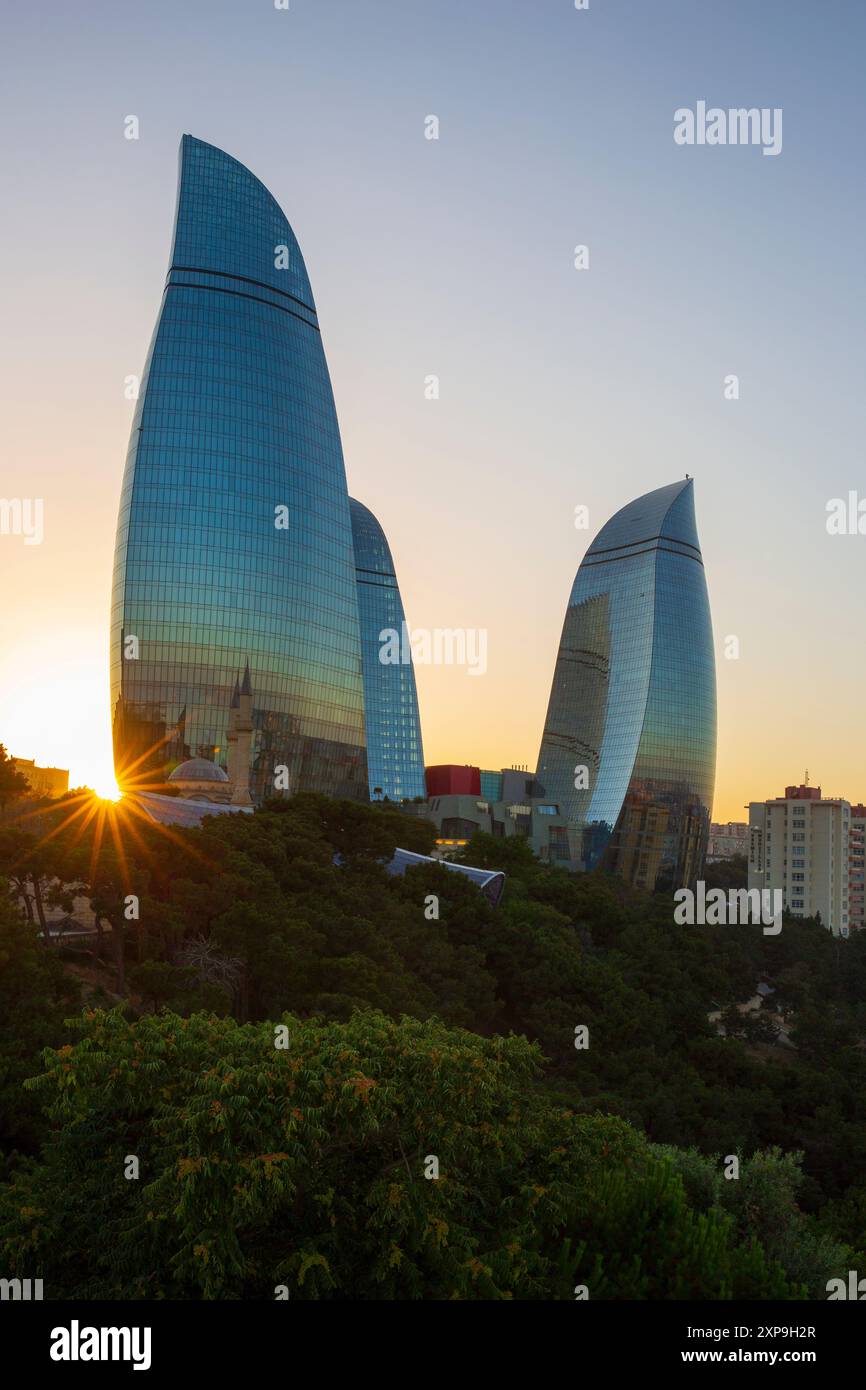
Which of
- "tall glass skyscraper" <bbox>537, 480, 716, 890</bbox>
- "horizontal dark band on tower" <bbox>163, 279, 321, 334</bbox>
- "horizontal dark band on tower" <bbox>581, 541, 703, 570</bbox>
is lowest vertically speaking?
"tall glass skyscraper" <bbox>537, 480, 716, 890</bbox>

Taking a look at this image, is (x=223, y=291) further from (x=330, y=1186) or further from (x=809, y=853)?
(x=330, y=1186)

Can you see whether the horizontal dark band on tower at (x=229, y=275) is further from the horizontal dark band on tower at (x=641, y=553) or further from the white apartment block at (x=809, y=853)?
the white apartment block at (x=809, y=853)

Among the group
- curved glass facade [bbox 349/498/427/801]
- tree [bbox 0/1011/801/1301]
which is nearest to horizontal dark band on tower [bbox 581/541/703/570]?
curved glass facade [bbox 349/498/427/801]

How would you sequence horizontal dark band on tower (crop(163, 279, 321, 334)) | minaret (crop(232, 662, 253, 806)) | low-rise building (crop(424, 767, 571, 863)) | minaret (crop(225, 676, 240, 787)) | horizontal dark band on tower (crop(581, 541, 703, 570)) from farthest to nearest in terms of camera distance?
1. horizontal dark band on tower (crop(581, 541, 703, 570))
2. low-rise building (crop(424, 767, 571, 863))
3. horizontal dark band on tower (crop(163, 279, 321, 334))
4. minaret (crop(225, 676, 240, 787))
5. minaret (crop(232, 662, 253, 806))

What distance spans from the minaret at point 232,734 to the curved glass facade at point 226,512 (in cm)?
68

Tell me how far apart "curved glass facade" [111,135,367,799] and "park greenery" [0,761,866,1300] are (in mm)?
59021

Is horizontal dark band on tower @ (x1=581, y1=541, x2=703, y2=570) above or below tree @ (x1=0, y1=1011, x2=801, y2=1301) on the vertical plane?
above

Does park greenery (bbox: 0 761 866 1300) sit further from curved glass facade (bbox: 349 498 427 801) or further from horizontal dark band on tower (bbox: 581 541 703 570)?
horizontal dark band on tower (bbox: 581 541 703 570)

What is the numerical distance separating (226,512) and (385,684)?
57.8 metres

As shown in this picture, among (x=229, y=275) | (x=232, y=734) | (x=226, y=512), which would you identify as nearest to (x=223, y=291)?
(x=229, y=275)

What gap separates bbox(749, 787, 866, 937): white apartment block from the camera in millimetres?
134750

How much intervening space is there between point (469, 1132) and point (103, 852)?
24.9 meters

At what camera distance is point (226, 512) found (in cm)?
10500

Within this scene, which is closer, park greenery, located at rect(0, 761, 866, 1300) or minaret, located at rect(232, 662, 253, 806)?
park greenery, located at rect(0, 761, 866, 1300)
